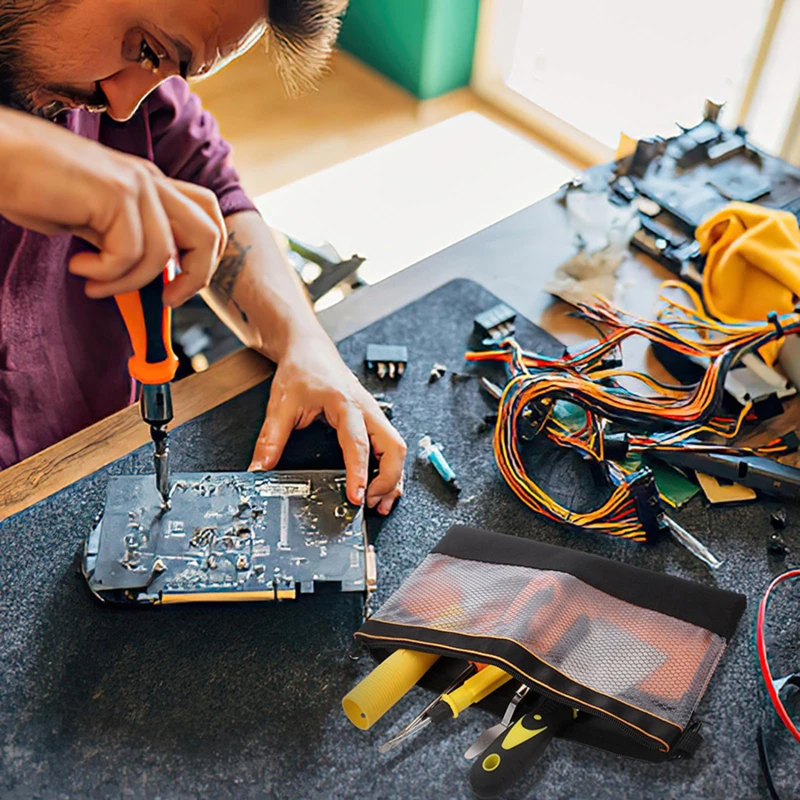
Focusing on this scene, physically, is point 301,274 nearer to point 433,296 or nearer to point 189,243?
point 433,296

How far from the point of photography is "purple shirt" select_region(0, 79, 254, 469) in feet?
3.54

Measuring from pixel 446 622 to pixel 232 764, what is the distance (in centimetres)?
22

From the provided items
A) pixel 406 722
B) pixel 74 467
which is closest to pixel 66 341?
pixel 74 467

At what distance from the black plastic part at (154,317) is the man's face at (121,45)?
A: 238 millimetres

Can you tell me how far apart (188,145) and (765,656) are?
0.92m

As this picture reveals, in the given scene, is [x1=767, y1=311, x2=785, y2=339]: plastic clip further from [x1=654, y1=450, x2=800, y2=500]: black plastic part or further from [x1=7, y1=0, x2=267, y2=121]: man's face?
[x1=7, y1=0, x2=267, y2=121]: man's face

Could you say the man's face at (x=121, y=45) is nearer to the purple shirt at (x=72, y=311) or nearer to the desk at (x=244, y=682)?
the purple shirt at (x=72, y=311)

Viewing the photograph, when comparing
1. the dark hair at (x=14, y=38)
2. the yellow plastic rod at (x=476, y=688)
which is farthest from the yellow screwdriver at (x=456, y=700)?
the dark hair at (x=14, y=38)

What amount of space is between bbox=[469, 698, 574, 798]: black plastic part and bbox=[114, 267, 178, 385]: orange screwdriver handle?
0.42 m

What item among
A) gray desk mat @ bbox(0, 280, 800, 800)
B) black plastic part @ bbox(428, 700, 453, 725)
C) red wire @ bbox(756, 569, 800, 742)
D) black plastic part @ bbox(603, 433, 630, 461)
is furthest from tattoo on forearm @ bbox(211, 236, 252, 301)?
red wire @ bbox(756, 569, 800, 742)

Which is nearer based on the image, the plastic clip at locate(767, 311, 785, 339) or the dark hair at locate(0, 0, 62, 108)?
the dark hair at locate(0, 0, 62, 108)

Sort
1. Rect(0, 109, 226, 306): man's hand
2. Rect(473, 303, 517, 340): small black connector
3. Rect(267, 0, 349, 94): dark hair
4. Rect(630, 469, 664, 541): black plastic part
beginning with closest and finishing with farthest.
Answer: Rect(0, 109, 226, 306): man's hand < Rect(267, 0, 349, 94): dark hair < Rect(630, 469, 664, 541): black plastic part < Rect(473, 303, 517, 340): small black connector

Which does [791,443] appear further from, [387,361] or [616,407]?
[387,361]

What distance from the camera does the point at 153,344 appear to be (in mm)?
731
